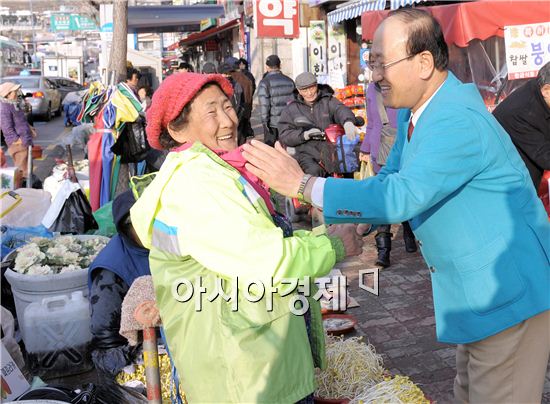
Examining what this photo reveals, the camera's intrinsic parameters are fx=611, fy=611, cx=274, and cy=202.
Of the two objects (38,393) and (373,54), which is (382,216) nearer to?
(373,54)

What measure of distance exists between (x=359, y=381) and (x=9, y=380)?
201 centimetres

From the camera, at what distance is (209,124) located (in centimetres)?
236

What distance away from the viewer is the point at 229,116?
7.86 feet

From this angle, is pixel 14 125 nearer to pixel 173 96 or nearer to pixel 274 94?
pixel 274 94

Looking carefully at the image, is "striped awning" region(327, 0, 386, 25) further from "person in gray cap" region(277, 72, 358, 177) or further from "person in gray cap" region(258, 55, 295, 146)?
"person in gray cap" region(277, 72, 358, 177)

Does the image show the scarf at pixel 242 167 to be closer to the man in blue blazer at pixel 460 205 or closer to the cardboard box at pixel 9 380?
the man in blue blazer at pixel 460 205

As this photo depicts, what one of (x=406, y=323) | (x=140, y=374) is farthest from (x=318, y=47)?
(x=140, y=374)

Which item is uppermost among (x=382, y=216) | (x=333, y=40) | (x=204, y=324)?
(x=333, y=40)

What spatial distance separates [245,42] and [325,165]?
1674 centimetres

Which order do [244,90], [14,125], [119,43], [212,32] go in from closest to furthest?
[119,43]
[14,125]
[244,90]
[212,32]

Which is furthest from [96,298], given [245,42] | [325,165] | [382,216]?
[245,42]

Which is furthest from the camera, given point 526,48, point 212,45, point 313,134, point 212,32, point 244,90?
point 212,45

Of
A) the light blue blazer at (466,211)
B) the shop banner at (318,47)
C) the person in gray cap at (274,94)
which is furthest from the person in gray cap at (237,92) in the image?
the light blue blazer at (466,211)

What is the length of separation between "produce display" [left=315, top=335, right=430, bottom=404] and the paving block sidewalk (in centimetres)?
65
